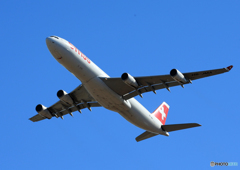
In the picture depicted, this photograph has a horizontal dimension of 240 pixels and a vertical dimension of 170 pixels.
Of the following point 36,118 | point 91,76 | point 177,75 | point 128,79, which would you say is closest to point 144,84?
point 128,79

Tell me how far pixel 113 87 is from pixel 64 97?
21.1 ft

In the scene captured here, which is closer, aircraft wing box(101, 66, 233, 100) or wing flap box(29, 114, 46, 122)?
aircraft wing box(101, 66, 233, 100)

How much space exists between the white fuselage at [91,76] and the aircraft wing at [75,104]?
13.0 ft

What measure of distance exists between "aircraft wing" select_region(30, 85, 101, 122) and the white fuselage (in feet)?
13.0

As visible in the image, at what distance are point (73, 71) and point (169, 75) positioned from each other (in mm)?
8627

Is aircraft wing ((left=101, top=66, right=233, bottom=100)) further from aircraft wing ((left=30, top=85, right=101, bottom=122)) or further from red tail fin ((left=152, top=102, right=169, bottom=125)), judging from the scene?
red tail fin ((left=152, top=102, right=169, bottom=125))

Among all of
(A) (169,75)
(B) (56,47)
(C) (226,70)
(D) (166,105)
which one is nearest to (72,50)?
(B) (56,47)

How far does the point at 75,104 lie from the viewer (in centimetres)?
4175

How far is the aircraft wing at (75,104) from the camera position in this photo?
133 feet

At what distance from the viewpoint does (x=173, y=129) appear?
41688mm

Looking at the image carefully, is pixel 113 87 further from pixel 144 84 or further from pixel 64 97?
pixel 64 97

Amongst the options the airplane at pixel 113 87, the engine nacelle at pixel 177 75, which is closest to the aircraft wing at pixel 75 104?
the airplane at pixel 113 87

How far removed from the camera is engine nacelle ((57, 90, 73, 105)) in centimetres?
4000

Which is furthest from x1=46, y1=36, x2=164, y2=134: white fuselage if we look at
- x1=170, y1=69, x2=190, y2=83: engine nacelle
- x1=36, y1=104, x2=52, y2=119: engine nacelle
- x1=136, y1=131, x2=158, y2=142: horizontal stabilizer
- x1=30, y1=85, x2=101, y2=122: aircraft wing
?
x1=36, y1=104, x2=52, y2=119: engine nacelle
